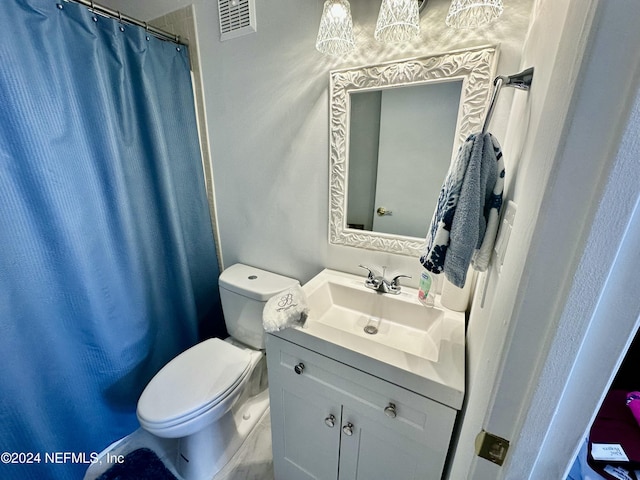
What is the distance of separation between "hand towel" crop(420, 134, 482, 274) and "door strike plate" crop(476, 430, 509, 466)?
35 cm

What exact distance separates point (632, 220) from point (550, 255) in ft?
0.24

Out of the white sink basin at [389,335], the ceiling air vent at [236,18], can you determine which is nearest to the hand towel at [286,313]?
the white sink basin at [389,335]

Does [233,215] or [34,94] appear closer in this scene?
[34,94]

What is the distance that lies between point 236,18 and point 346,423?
5.62ft

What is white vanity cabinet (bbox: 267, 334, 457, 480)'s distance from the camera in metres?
0.72

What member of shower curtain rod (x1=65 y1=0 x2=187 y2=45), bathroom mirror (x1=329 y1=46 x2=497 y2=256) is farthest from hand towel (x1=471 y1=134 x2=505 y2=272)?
shower curtain rod (x1=65 y1=0 x2=187 y2=45)

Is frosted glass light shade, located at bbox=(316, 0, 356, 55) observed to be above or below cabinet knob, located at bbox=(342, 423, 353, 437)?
above

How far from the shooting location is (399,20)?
2.67 ft

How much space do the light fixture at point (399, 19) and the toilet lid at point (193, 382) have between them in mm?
1442

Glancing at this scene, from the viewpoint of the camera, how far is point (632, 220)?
0.27 metres

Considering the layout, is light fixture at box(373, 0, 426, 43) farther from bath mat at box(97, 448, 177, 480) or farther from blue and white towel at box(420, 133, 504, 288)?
bath mat at box(97, 448, 177, 480)

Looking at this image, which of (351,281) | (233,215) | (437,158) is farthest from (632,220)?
(233,215)

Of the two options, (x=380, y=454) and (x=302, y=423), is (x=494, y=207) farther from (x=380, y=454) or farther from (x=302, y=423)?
(x=302, y=423)

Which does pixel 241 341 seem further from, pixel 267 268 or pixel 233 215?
pixel 233 215
